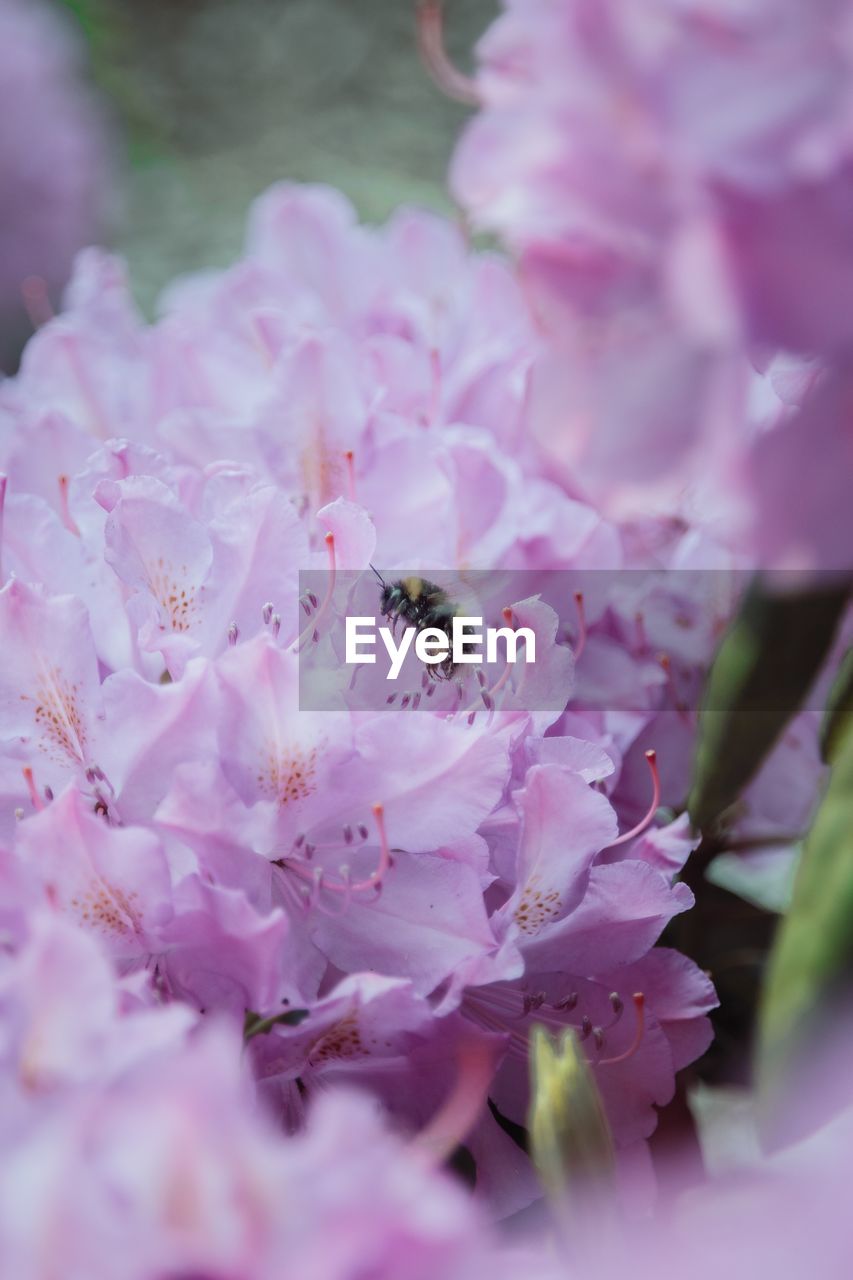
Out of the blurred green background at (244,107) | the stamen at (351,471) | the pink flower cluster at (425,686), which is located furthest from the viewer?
the blurred green background at (244,107)

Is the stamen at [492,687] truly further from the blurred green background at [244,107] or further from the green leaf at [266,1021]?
the blurred green background at [244,107]

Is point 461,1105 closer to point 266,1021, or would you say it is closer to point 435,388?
point 266,1021

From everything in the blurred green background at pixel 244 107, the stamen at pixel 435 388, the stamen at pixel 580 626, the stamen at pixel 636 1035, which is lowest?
the blurred green background at pixel 244 107

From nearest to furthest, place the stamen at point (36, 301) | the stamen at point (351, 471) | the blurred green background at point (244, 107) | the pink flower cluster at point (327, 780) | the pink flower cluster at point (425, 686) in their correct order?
the pink flower cluster at point (425, 686) < the pink flower cluster at point (327, 780) < the stamen at point (351, 471) < the stamen at point (36, 301) < the blurred green background at point (244, 107)

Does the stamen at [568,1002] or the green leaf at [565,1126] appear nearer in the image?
the green leaf at [565,1126]

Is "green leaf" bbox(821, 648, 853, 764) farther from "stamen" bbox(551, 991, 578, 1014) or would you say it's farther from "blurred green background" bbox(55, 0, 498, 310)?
"blurred green background" bbox(55, 0, 498, 310)

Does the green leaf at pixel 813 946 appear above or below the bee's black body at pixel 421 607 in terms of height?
above

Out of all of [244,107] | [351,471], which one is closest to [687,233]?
[351,471]

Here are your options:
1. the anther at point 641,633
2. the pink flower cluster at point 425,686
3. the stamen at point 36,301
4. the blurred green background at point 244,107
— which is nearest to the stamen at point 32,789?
the pink flower cluster at point 425,686
